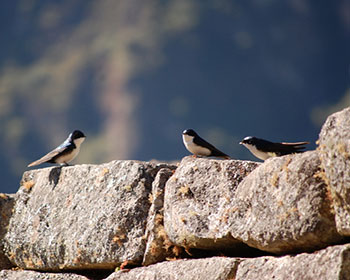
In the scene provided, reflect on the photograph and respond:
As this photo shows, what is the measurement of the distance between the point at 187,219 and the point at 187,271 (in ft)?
1.22

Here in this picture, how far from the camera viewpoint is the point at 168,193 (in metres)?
4.69

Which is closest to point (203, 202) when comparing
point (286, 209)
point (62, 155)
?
point (286, 209)

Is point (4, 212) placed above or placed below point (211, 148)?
below

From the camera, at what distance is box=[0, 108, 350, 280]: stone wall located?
3459 millimetres

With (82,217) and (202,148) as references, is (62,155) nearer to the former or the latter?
(82,217)

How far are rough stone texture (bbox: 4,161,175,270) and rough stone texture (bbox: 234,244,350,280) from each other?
1.12 meters

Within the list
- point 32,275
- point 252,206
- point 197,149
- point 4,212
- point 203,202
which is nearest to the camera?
point 252,206

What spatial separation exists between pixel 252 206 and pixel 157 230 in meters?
1.05

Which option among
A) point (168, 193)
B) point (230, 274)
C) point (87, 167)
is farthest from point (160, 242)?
point (87, 167)

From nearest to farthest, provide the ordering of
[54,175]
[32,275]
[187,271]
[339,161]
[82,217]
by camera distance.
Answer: [339,161]
[187,271]
[82,217]
[32,275]
[54,175]

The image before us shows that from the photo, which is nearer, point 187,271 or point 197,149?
point 187,271

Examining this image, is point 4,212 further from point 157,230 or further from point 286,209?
point 286,209

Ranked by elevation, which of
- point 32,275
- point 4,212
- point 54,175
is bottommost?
point 32,275

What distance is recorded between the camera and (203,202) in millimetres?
4438
